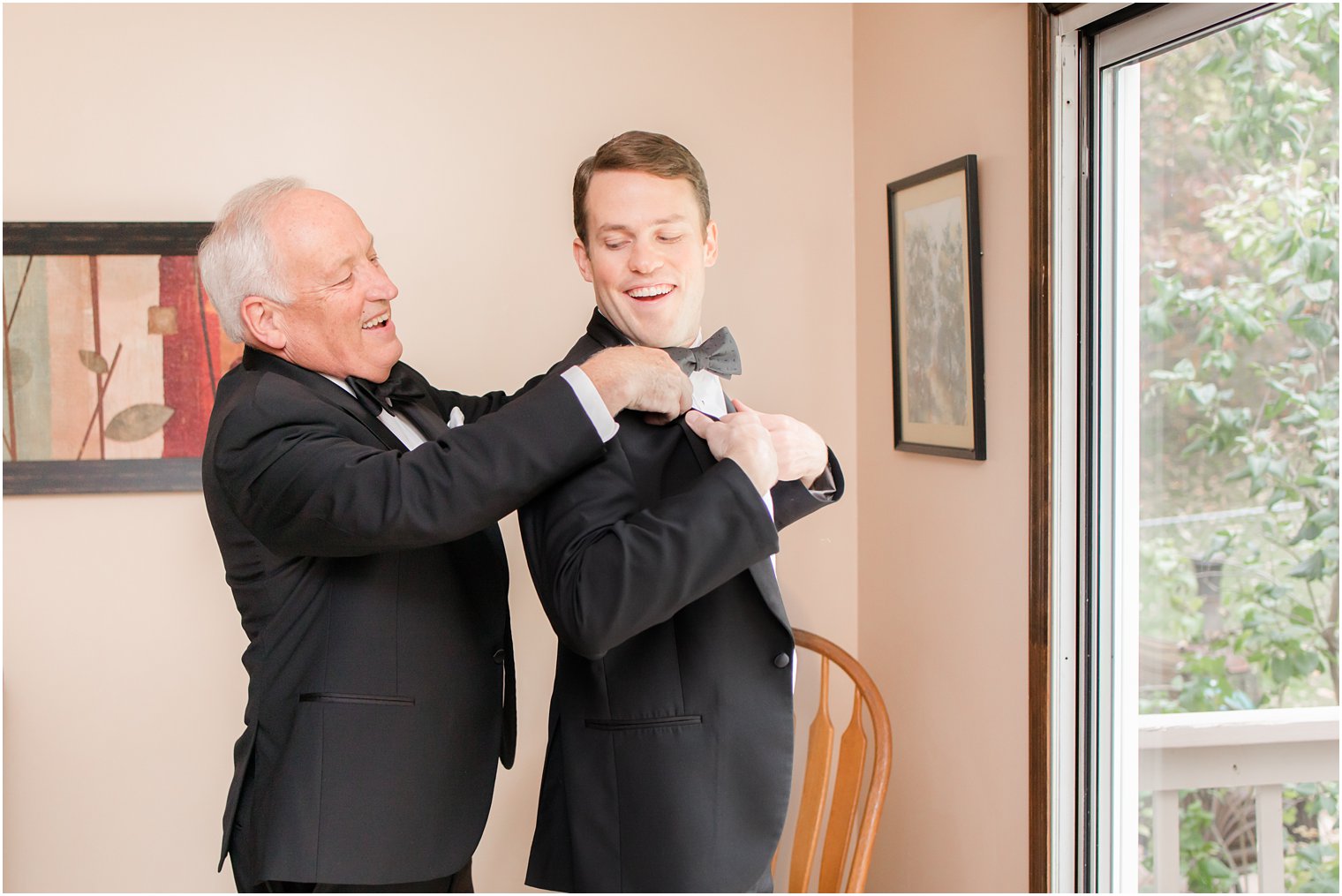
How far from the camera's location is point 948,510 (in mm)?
2398

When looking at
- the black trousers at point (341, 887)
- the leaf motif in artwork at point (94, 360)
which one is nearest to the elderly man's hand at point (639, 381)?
the black trousers at point (341, 887)

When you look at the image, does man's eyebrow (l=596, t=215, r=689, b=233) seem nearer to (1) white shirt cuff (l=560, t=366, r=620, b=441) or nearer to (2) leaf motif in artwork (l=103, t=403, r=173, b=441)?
(1) white shirt cuff (l=560, t=366, r=620, b=441)

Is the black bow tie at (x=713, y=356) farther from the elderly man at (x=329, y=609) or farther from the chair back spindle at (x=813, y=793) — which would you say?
the chair back spindle at (x=813, y=793)

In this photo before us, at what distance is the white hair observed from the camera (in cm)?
159

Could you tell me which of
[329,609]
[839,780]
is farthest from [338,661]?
[839,780]

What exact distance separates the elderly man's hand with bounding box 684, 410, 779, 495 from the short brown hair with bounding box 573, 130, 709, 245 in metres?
0.34

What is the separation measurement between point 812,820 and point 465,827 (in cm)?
92

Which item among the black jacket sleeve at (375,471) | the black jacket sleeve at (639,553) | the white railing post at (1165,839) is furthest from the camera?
the white railing post at (1165,839)

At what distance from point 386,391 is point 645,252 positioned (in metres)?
0.54

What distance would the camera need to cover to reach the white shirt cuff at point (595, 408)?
129 cm

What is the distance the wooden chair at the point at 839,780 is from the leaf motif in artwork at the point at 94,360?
72.7 inches

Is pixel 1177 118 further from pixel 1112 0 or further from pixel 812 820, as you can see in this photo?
pixel 812 820

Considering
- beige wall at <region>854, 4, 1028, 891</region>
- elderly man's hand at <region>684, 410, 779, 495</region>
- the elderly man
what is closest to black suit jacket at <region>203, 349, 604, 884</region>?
the elderly man

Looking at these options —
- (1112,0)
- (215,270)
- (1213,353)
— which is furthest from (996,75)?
(215,270)
